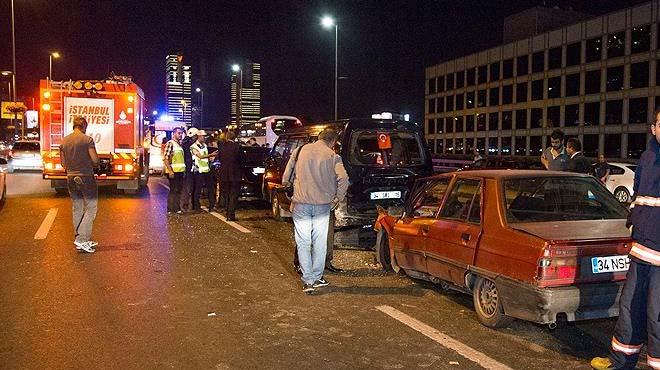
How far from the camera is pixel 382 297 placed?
6.86 meters

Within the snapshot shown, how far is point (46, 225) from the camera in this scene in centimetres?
1171

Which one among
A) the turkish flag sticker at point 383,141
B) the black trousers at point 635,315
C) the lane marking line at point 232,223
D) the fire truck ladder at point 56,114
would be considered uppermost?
the fire truck ladder at point 56,114

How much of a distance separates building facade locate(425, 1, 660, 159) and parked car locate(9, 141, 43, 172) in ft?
141

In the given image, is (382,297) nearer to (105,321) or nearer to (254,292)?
(254,292)

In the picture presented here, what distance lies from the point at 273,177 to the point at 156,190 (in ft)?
28.5

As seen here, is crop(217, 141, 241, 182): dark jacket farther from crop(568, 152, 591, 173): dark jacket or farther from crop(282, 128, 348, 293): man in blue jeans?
crop(568, 152, 591, 173): dark jacket

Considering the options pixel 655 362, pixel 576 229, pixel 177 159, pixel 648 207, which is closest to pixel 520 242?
pixel 576 229

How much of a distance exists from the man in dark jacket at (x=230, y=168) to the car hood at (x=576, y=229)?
26.8 ft

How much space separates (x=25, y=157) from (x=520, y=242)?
27844 millimetres

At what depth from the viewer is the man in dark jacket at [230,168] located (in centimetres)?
1285

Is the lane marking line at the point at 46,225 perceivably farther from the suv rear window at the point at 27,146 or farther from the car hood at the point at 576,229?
the suv rear window at the point at 27,146

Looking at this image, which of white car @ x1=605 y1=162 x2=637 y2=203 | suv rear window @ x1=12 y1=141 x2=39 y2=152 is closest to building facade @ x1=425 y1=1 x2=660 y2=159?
white car @ x1=605 y1=162 x2=637 y2=203

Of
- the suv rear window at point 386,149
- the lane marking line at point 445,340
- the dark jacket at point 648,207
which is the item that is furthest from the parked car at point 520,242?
the suv rear window at point 386,149

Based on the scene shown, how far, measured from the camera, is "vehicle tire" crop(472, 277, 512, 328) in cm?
559
